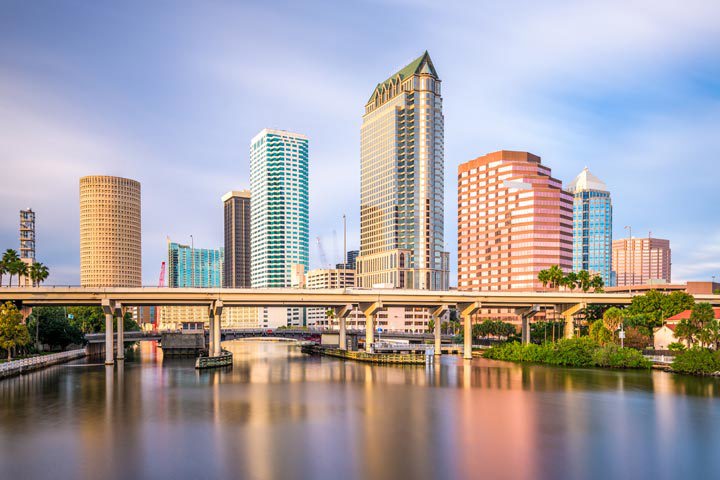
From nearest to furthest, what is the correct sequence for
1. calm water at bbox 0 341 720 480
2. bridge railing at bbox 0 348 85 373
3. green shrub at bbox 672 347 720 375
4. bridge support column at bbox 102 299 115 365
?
calm water at bbox 0 341 720 480 → green shrub at bbox 672 347 720 375 → bridge railing at bbox 0 348 85 373 → bridge support column at bbox 102 299 115 365

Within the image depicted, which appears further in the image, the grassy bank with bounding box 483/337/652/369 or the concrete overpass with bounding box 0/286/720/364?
the concrete overpass with bounding box 0/286/720/364

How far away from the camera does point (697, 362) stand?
95812 millimetres

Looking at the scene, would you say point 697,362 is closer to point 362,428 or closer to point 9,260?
point 362,428

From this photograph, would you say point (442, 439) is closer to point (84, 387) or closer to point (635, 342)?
point (84, 387)

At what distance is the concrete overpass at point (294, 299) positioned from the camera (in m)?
120

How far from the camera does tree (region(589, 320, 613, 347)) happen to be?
400 ft

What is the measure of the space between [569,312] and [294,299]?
71537 millimetres

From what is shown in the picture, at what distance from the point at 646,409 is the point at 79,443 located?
59.2m

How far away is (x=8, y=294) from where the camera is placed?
11431 centimetres

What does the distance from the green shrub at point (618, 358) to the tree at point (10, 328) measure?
111394 mm

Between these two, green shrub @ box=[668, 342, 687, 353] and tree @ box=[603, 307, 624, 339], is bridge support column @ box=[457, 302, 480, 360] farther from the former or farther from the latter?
green shrub @ box=[668, 342, 687, 353]

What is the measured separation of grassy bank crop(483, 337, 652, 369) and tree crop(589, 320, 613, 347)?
5.06ft

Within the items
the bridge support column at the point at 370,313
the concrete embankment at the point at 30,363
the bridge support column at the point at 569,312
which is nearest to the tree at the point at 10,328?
the concrete embankment at the point at 30,363

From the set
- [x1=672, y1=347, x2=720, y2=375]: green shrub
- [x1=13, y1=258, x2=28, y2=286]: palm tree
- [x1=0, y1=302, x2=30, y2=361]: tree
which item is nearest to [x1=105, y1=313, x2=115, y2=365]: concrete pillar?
[x1=0, y1=302, x2=30, y2=361]: tree
